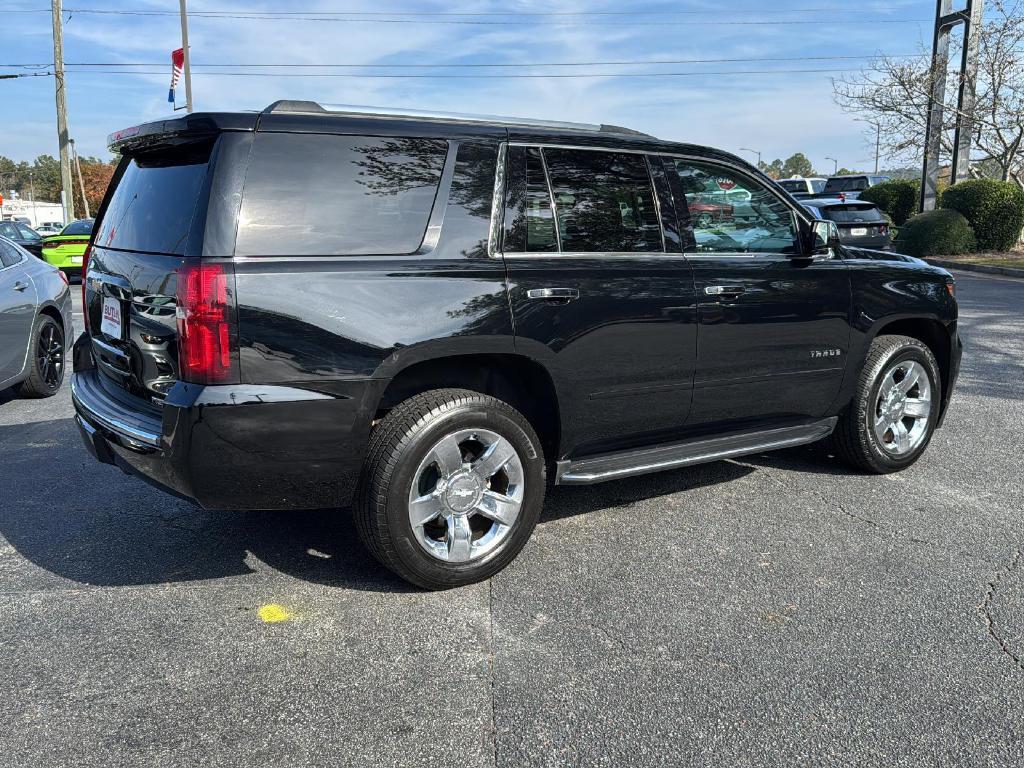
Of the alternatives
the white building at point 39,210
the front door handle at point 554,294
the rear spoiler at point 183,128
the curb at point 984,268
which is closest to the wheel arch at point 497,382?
the front door handle at point 554,294

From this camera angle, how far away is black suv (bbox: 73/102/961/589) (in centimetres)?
326

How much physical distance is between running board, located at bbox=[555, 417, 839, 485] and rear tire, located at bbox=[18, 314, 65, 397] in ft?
16.5

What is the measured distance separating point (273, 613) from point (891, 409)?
3594mm

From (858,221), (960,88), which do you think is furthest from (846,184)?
(858,221)

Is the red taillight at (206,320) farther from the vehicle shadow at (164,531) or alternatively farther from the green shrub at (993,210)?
the green shrub at (993,210)

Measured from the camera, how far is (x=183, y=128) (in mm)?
3412

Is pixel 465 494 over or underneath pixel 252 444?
underneath

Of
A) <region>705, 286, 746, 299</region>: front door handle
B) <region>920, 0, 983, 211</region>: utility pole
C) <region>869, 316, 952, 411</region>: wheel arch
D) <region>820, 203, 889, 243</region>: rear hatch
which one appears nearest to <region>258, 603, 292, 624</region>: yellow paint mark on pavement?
<region>705, 286, 746, 299</region>: front door handle

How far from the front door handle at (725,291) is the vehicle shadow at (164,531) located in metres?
1.18

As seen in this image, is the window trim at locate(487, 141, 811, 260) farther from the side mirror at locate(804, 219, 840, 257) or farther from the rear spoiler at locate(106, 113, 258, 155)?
the rear spoiler at locate(106, 113, 258, 155)

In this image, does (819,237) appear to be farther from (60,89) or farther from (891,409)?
(60,89)

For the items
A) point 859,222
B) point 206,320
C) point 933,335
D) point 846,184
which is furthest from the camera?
point 846,184

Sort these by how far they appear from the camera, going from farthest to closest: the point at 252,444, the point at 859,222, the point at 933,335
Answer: the point at 859,222
the point at 933,335
the point at 252,444

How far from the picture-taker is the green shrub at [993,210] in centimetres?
2058
